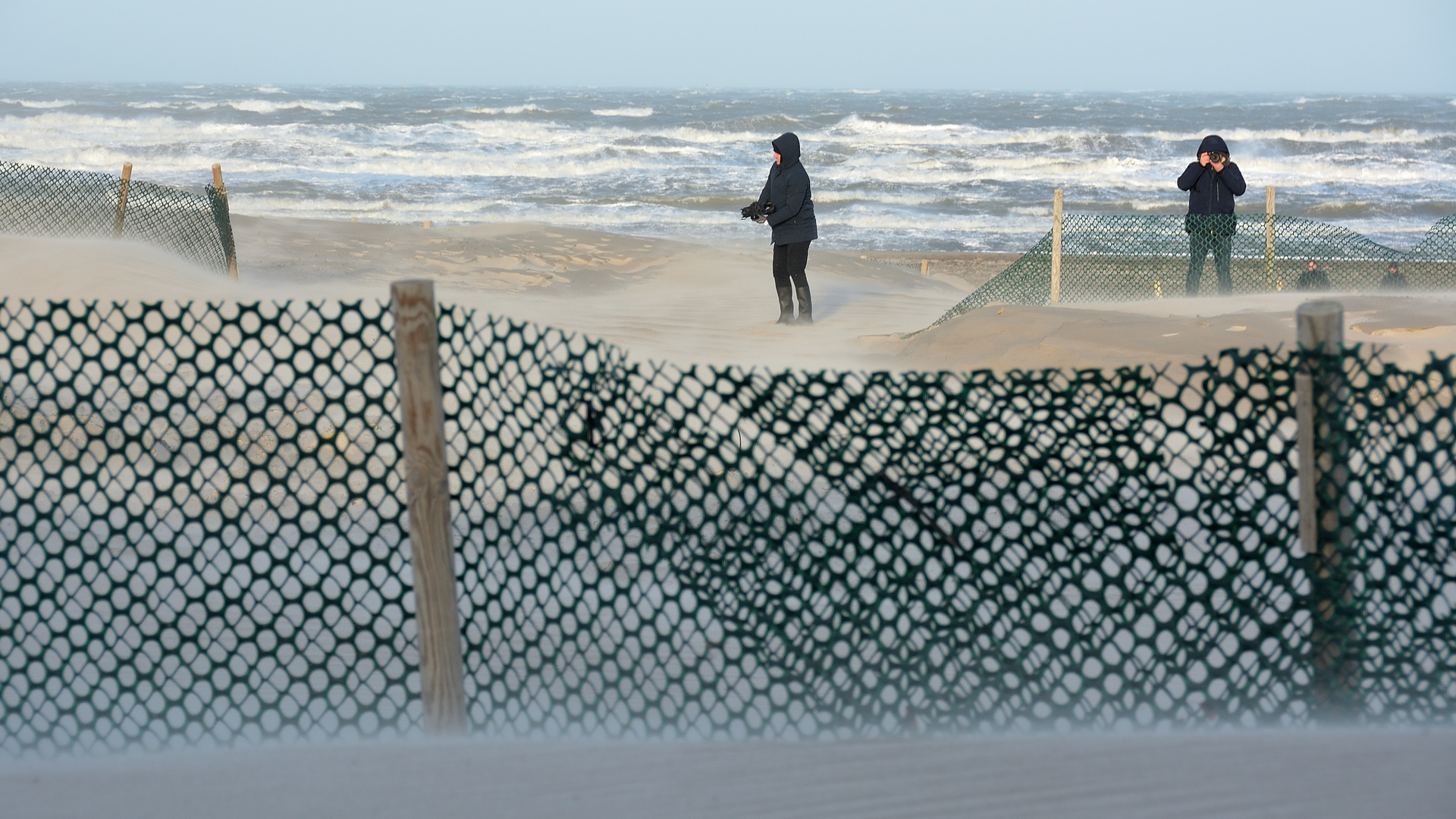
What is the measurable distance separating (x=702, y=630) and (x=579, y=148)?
38698 millimetres

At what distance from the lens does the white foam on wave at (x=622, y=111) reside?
5465 cm

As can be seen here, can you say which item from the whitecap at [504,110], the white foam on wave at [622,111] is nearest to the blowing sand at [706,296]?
the whitecap at [504,110]

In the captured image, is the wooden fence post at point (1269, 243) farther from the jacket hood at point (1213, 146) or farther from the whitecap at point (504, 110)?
the whitecap at point (504, 110)

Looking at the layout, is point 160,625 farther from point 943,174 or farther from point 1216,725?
point 943,174

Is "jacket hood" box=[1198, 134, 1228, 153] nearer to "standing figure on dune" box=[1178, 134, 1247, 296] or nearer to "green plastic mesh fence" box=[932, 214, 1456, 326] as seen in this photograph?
"standing figure on dune" box=[1178, 134, 1247, 296]

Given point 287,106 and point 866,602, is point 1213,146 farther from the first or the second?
point 287,106

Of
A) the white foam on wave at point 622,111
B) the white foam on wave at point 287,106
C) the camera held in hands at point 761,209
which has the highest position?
the white foam on wave at point 287,106

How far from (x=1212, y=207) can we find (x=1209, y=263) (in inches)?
38.0

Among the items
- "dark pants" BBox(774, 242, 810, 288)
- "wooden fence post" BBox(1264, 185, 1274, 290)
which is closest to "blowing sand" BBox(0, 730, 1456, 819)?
"dark pants" BBox(774, 242, 810, 288)

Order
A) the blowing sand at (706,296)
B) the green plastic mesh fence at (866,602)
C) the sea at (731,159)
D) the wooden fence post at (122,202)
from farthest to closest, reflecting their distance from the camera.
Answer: the sea at (731,159), the wooden fence post at (122,202), the blowing sand at (706,296), the green plastic mesh fence at (866,602)

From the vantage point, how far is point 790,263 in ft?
35.1

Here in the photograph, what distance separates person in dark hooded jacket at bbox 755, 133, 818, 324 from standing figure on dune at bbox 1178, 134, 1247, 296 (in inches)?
136

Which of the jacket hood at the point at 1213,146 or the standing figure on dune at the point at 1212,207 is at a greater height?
the jacket hood at the point at 1213,146

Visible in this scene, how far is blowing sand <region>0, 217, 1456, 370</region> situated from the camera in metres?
8.41
